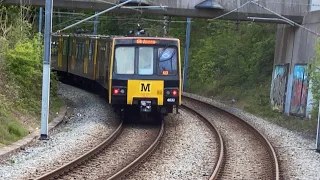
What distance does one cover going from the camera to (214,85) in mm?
35094

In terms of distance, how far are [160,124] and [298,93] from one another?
6.87 m

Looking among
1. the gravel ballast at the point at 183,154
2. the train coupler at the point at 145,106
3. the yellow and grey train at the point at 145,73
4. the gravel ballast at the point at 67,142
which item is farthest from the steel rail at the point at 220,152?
the gravel ballast at the point at 67,142

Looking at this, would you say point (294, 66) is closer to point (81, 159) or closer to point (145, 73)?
point (145, 73)

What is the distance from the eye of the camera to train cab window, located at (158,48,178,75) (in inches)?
736

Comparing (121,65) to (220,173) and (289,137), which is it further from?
(220,173)

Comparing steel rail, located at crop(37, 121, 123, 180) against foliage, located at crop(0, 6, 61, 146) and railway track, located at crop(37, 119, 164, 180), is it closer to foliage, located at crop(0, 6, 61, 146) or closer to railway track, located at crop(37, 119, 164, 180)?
railway track, located at crop(37, 119, 164, 180)

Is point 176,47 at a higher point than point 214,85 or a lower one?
higher

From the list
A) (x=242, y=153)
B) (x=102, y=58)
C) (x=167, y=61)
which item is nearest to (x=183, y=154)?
(x=242, y=153)

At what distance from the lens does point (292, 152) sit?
15.2 metres

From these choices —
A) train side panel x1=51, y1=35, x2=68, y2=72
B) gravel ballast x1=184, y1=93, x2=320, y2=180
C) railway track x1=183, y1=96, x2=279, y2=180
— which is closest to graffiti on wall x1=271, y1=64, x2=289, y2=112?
railway track x1=183, y1=96, x2=279, y2=180

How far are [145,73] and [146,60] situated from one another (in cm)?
44

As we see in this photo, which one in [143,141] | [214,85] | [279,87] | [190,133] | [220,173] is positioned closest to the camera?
[220,173]

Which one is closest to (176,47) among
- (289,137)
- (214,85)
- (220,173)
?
(289,137)

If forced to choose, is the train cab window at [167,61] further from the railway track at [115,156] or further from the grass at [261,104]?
the grass at [261,104]
